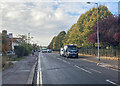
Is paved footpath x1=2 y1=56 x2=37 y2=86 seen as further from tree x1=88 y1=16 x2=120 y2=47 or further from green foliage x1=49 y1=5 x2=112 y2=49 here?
green foliage x1=49 y1=5 x2=112 y2=49

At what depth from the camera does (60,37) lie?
91625 millimetres

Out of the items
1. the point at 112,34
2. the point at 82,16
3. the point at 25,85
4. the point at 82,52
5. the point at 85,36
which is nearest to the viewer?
the point at 25,85

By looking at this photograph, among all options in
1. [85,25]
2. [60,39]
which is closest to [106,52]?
[85,25]

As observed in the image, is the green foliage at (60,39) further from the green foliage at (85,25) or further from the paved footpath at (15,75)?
the paved footpath at (15,75)

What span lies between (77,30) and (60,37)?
1513 inches

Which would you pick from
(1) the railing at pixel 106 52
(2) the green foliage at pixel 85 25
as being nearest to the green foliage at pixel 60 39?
(2) the green foliage at pixel 85 25

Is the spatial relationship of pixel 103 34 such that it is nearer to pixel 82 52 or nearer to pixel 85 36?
pixel 85 36

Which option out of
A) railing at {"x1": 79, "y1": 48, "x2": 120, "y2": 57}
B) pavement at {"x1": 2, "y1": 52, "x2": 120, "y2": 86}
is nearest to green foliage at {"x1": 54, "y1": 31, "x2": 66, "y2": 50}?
railing at {"x1": 79, "y1": 48, "x2": 120, "y2": 57}

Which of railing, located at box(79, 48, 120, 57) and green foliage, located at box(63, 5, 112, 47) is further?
green foliage, located at box(63, 5, 112, 47)

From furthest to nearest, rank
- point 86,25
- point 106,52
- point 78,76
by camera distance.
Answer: point 86,25
point 106,52
point 78,76

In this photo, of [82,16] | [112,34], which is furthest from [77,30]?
[112,34]

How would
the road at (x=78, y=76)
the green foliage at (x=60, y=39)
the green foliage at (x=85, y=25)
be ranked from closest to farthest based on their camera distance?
the road at (x=78, y=76) → the green foliage at (x=85, y=25) → the green foliage at (x=60, y=39)

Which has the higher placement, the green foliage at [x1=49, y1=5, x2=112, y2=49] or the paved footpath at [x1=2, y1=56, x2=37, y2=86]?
the green foliage at [x1=49, y1=5, x2=112, y2=49]

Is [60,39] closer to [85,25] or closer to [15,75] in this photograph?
[85,25]
